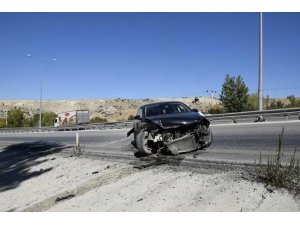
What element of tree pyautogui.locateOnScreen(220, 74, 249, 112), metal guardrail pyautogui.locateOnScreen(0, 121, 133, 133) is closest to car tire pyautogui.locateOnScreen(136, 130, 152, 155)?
metal guardrail pyautogui.locateOnScreen(0, 121, 133, 133)

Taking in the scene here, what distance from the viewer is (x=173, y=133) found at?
9.74 metres

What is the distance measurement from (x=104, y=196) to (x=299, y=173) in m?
3.96

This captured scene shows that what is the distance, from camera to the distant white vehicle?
50562 millimetres

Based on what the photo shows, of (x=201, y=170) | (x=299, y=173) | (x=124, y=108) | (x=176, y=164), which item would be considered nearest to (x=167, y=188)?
(x=201, y=170)

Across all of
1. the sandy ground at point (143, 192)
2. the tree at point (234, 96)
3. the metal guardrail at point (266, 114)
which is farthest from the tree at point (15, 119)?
the sandy ground at point (143, 192)

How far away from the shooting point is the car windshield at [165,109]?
439 inches

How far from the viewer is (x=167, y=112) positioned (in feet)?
36.6

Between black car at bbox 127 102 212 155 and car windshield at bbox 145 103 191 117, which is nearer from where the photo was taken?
black car at bbox 127 102 212 155

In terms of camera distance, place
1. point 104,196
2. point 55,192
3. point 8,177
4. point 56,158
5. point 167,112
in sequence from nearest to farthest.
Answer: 1. point 104,196
2. point 55,192
3. point 167,112
4. point 8,177
5. point 56,158

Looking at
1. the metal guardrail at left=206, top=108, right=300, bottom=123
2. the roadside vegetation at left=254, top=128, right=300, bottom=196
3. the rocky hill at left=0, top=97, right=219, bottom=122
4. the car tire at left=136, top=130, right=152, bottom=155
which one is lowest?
the roadside vegetation at left=254, top=128, right=300, bottom=196

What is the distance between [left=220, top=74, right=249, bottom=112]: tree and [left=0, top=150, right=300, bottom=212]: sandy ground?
36249 millimetres

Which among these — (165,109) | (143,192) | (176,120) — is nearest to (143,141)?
(176,120)

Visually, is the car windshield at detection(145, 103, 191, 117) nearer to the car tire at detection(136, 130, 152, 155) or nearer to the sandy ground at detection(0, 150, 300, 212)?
the car tire at detection(136, 130, 152, 155)
